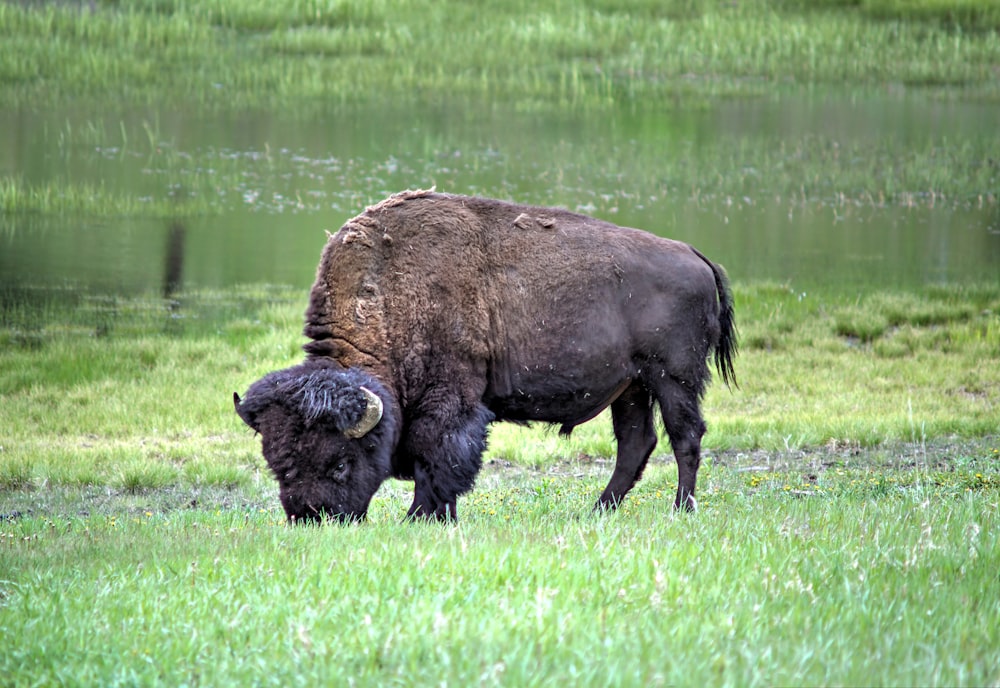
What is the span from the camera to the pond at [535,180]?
19.6 meters

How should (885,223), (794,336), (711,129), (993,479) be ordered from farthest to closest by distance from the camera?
(711,129), (885,223), (794,336), (993,479)

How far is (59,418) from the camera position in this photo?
43.5 ft

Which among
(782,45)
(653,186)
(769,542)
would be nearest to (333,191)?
(653,186)

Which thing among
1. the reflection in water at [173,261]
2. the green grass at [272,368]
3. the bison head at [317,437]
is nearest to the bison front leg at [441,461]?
the bison head at [317,437]

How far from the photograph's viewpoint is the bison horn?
702cm

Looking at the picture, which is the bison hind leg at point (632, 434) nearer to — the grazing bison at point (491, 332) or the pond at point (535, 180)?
the grazing bison at point (491, 332)

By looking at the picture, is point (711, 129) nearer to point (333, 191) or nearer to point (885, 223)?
point (885, 223)

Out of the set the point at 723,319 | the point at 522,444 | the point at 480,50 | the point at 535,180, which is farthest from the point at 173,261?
the point at 723,319

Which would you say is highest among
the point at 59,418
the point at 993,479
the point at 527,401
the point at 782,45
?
the point at 782,45

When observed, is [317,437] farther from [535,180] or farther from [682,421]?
[535,180]

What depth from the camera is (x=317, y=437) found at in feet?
22.9

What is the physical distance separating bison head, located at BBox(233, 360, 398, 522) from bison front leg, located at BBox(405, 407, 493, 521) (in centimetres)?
55

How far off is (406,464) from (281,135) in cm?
1823

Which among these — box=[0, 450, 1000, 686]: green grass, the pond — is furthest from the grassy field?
the pond
